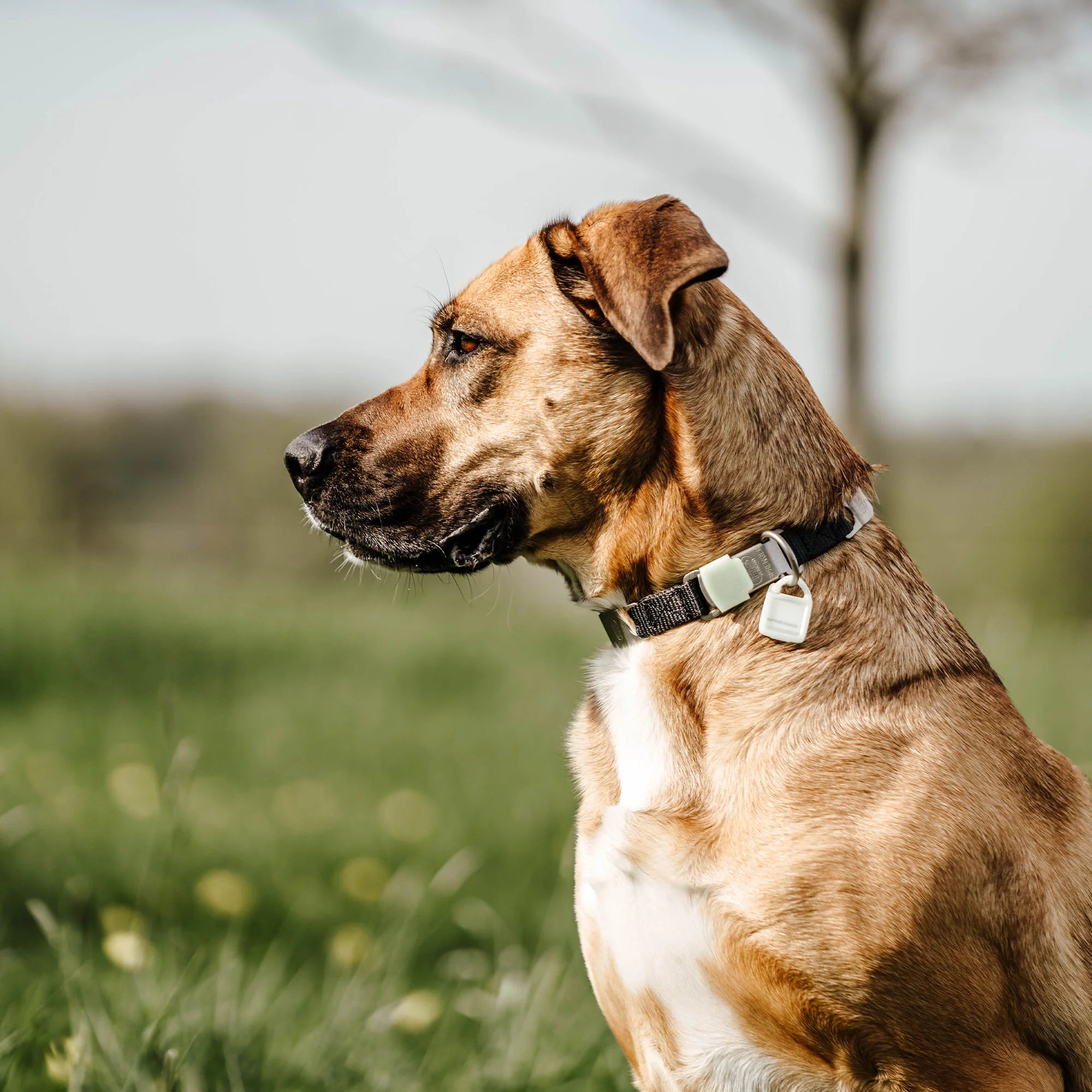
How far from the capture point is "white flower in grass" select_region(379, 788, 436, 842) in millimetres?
5496

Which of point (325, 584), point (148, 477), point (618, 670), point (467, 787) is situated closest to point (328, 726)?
point (467, 787)

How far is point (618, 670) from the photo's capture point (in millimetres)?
2576

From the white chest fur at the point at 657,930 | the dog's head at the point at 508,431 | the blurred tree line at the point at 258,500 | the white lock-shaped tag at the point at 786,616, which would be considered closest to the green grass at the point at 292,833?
the dog's head at the point at 508,431

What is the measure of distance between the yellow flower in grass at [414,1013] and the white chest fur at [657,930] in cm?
81

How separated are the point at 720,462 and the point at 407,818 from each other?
367 cm

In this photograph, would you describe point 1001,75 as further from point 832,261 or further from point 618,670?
point 618,670

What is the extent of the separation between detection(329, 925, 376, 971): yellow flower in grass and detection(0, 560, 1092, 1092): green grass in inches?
0.9

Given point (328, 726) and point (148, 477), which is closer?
point (328, 726)

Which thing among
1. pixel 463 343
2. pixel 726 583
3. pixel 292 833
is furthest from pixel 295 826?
pixel 726 583

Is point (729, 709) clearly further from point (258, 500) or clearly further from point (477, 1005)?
point (258, 500)

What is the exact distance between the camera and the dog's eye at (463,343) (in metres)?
2.76

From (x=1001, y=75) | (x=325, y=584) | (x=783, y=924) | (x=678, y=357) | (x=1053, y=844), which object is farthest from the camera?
(x=325, y=584)

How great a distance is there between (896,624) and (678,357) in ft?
2.52

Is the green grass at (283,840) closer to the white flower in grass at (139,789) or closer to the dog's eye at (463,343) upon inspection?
the white flower in grass at (139,789)
